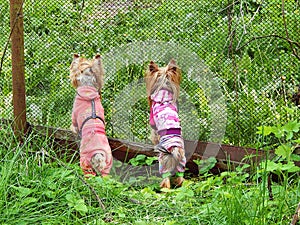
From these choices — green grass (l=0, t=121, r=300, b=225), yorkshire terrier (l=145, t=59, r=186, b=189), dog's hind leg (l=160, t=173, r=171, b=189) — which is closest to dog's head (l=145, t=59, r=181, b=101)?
yorkshire terrier (l=145, t=59, r=186, b=189)

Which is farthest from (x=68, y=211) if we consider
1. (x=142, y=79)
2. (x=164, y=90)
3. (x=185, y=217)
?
(x=142, y=79)

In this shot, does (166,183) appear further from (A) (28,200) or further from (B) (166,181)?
(A) (28,200)

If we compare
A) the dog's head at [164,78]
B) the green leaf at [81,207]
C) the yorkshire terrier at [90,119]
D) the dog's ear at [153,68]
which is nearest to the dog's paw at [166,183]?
the yorkshire terrier at [90,119]

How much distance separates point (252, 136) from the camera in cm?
370

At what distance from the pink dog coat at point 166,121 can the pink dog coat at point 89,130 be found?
10.6 inches

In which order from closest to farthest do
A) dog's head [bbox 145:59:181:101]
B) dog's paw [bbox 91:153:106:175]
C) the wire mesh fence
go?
dog's paw [bbox 91:153:106:175]
dog's head [bbox 145:59:181:101]
the wire mesh fence

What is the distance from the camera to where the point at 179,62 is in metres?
3.69

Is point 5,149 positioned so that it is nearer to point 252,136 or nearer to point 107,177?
point 107,177

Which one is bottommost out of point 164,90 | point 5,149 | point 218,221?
point 218,221

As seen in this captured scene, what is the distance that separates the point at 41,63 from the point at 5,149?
83 cm

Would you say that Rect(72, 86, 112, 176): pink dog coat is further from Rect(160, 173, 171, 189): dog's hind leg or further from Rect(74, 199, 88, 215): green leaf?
Rect(74, 199, 88, 215): green leaf

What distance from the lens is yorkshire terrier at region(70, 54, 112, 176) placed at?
3.23 meters

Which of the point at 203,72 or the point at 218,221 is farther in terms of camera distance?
the point at 203,72

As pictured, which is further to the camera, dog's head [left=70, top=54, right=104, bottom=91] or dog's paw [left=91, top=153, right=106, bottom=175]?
dog's head [left=70, top=54, right=104, bottom=91]
